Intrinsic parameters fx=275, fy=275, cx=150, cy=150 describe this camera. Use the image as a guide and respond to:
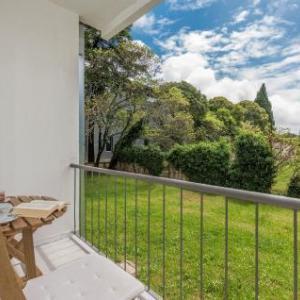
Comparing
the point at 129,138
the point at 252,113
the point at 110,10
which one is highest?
the point at 110,10

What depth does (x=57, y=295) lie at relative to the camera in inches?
48.9

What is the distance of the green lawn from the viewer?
288 centimetres

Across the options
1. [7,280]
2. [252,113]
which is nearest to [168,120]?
[252,113]

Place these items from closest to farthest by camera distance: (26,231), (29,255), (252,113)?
(26,231), (29,255), (252,113)

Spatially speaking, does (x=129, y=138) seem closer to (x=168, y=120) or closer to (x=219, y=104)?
(x=168, y=120)

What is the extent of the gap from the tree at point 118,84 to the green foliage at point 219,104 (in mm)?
3437

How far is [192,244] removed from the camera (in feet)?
13.6

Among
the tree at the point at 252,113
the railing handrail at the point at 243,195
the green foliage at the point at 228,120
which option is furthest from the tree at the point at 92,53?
the railing handrail at the point at 243,195

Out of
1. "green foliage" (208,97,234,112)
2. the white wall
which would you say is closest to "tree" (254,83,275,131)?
"green foliage" (208,97,234,112)

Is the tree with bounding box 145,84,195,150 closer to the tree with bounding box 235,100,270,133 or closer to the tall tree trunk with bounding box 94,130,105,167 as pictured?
the tall tree trunk with bounding box 94,130,105,167

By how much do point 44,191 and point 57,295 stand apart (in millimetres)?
1813

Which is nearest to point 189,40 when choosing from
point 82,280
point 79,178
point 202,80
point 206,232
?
point 202,80

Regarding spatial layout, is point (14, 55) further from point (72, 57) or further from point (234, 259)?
point (234, 259)

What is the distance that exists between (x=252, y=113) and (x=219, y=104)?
1467 millimetres
